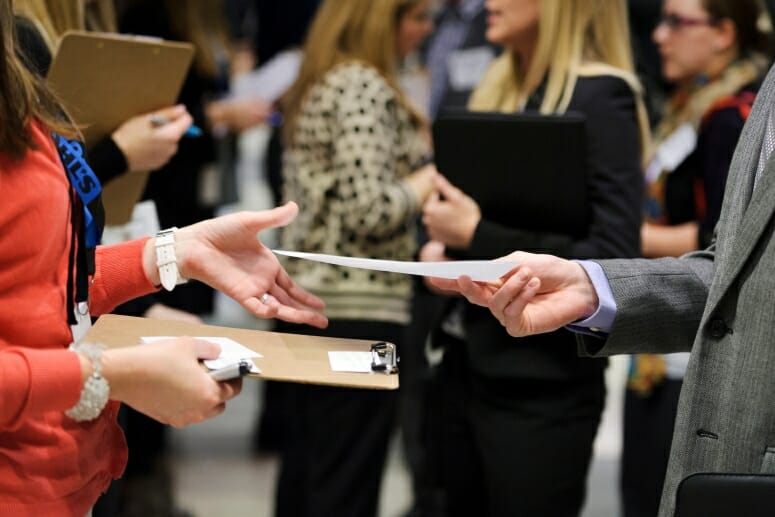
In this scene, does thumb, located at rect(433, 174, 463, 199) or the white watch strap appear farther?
thumb, located at rect(433, 174, 463, 199)

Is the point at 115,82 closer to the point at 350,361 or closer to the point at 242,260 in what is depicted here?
the point at 242,260

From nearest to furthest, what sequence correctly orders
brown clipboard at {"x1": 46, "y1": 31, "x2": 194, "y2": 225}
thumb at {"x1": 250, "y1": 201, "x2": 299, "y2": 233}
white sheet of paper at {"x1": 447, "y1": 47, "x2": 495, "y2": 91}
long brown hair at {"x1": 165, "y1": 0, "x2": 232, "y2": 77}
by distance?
1. thumb at {"x1": 250, "y1": 201, "x2": 299, "y2": 233}
2. brown clipboard at {"x1": 46, "y1": 31, "x2": 194, "y2": 225}
3. white sheet of paper at {"x1": 447, "y1": 47, "x2": 495, "y2": 91}
4. long brown hair at {"x1": 165, "y1": 0, "x2": 232, "y2": 77}

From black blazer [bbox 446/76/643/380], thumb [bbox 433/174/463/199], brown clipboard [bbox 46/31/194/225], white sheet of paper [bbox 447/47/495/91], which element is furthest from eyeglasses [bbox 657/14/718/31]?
brown clipboard [bbox 46/31/194/225]

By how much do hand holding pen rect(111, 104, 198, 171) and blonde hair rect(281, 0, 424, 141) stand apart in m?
0.82

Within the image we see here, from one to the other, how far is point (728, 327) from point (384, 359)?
52 cm

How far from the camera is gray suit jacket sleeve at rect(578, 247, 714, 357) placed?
6.07 ft

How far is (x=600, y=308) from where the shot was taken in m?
1.85

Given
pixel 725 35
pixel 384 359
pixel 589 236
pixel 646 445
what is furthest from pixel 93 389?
pixel 725 35

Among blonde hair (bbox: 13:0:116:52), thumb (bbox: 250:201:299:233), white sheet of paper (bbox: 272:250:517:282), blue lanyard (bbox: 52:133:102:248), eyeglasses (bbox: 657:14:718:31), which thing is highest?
blonde hair (bbox: 13:0:116:52)

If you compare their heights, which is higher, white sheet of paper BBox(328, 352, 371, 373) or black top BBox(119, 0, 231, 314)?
white sheet of paper BBox(328, 352, 371, 373)

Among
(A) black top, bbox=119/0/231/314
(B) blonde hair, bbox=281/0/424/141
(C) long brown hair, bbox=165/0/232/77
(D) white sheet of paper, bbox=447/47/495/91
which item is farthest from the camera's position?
(C) long brown hair, bbox=165/0/232/77

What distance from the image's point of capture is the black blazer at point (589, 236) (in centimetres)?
254

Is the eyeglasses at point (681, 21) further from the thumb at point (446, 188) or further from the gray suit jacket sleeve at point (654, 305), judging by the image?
the gray suit jacket sleeve at point (654, 305)

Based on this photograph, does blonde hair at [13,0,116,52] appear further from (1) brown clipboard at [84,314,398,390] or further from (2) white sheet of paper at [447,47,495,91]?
(2) white sheet of paper at [447,47,495,91]
